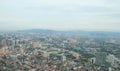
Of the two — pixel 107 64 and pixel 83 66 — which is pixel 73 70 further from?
pixel 107 64

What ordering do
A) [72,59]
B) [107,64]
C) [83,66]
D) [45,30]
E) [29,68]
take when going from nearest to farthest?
1. [29,68]
2. [83,66]
3. [107,64]
4. [72,59]
5. [45,30]

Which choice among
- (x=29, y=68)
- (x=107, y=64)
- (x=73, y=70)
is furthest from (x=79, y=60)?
(x=29, y=68)

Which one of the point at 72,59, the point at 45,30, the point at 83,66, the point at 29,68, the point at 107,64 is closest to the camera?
the point at 29,68

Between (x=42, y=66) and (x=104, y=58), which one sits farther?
(x=104, y=58)

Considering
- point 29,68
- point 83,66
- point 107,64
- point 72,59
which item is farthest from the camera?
point 72,59

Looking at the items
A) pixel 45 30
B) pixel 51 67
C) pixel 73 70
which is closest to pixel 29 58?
pixel 51 67

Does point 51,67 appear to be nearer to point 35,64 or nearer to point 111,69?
point 35,64

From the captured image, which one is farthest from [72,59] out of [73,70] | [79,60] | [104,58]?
[73,70]

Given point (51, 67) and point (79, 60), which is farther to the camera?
point (79, 60)
